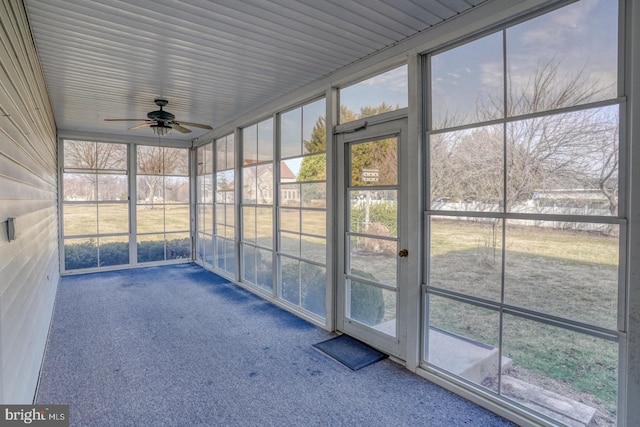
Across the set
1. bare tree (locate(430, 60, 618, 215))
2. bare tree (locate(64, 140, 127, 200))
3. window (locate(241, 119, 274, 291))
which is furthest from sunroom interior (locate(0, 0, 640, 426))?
bare tree (locate(64, 140, 127, 200))

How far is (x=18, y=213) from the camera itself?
6.66ft

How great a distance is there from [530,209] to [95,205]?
7161 mm

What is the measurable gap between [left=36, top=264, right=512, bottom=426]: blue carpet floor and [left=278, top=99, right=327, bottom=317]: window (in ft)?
1.23

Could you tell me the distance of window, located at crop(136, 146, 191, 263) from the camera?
279 inches

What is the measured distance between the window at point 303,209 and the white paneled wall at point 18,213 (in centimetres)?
254

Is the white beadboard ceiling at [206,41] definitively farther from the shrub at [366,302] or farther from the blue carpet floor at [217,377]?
the blue carpet floor at [217,377]

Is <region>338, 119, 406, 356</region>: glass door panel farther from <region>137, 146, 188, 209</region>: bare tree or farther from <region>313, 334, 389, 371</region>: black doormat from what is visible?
<region>137, 146, 188, 209</region>: bare tree

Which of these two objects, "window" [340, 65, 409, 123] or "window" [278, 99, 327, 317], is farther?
"window" [278, 99, 327, 317]

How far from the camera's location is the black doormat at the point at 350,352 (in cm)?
304

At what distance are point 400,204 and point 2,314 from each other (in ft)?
8.79

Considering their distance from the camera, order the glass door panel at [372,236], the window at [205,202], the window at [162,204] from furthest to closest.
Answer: the window at [162,204] < the window at [205,202] < the glass door panel at [372,236]

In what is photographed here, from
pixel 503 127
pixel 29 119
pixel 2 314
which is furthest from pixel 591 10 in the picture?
pixel 29 119

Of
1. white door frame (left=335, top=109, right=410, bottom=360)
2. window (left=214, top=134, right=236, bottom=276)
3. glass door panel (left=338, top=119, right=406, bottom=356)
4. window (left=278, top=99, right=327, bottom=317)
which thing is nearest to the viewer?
white door frame (left=335, top=109, right=410, bottom=360)

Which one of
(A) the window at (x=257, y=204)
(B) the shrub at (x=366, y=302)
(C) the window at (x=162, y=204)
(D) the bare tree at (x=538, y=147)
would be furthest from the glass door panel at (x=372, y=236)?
(C) the window at (x=162, y=204)
